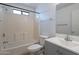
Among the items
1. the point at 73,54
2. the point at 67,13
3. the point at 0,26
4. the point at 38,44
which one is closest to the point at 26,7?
the point at 0,26

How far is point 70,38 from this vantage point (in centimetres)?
137

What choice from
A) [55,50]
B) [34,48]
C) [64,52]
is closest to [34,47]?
[34,48]

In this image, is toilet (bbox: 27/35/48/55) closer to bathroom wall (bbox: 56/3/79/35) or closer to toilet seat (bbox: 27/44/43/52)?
toilet seat (bbox: 27/44/43/52)

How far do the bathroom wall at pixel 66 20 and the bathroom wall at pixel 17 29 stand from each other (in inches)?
21.6

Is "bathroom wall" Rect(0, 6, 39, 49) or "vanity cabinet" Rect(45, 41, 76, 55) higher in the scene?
"bathroom wall" Rect(0, 6, 39, 49)

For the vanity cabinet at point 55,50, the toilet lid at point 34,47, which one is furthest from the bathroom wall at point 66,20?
the toilet lid at point 34,47

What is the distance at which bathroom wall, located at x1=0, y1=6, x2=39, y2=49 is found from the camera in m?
1.13

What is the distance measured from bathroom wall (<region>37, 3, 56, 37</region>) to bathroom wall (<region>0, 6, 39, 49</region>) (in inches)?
5.1

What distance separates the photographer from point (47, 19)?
1.29 metres

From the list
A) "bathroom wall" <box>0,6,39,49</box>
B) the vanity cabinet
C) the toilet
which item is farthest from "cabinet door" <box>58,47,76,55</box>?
"bathroom wall" <box>0,6,39,49</box>

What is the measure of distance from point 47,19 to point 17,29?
584 mm

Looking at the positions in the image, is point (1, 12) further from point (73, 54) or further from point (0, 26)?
point (73, 54)

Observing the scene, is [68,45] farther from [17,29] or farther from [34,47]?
[17,29]

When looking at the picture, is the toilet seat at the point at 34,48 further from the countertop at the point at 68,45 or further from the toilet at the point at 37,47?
the countertop at the point at 68,45
